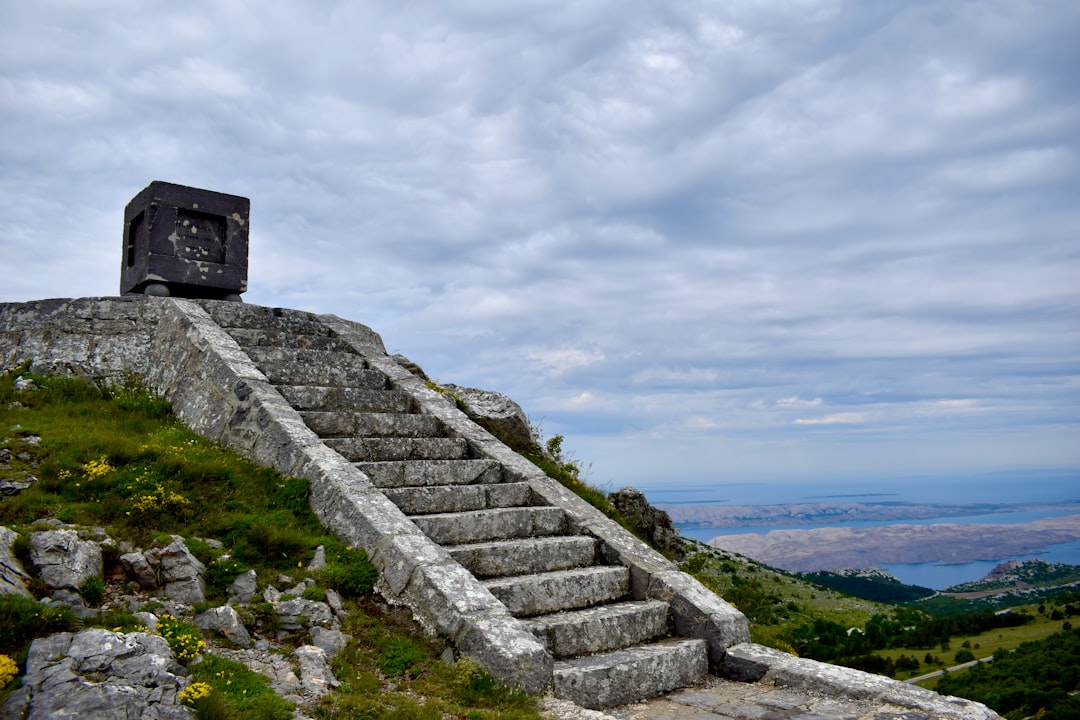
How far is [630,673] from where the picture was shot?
224 inches

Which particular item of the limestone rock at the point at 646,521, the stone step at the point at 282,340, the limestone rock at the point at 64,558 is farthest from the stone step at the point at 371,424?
the limestone rock at the point at 64,558

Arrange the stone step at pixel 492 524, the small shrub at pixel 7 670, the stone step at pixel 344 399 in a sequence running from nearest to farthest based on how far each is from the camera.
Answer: the small shrub at pixel 7 670, the stone step at pixel 492 524, the stone step at pixel 344 399

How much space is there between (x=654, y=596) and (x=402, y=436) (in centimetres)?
393

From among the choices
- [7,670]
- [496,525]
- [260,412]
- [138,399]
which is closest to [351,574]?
[496,525]

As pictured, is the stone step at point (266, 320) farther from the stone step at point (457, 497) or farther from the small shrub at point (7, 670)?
the small shrub at point (7, 670)

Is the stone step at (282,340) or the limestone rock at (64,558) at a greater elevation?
the stone step at (282,340)

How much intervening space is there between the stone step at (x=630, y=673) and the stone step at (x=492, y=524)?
1.87 m

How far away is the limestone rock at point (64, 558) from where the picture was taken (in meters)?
4.84

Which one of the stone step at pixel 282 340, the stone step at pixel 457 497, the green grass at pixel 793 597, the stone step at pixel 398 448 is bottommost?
the green grass at pixel 793 597

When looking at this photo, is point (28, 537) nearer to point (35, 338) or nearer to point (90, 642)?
point (90, 642)

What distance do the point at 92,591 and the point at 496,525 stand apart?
148 inches

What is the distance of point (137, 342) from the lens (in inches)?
395

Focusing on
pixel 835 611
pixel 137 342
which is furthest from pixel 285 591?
pixel 835 611

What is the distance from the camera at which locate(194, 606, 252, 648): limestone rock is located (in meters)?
4.89
